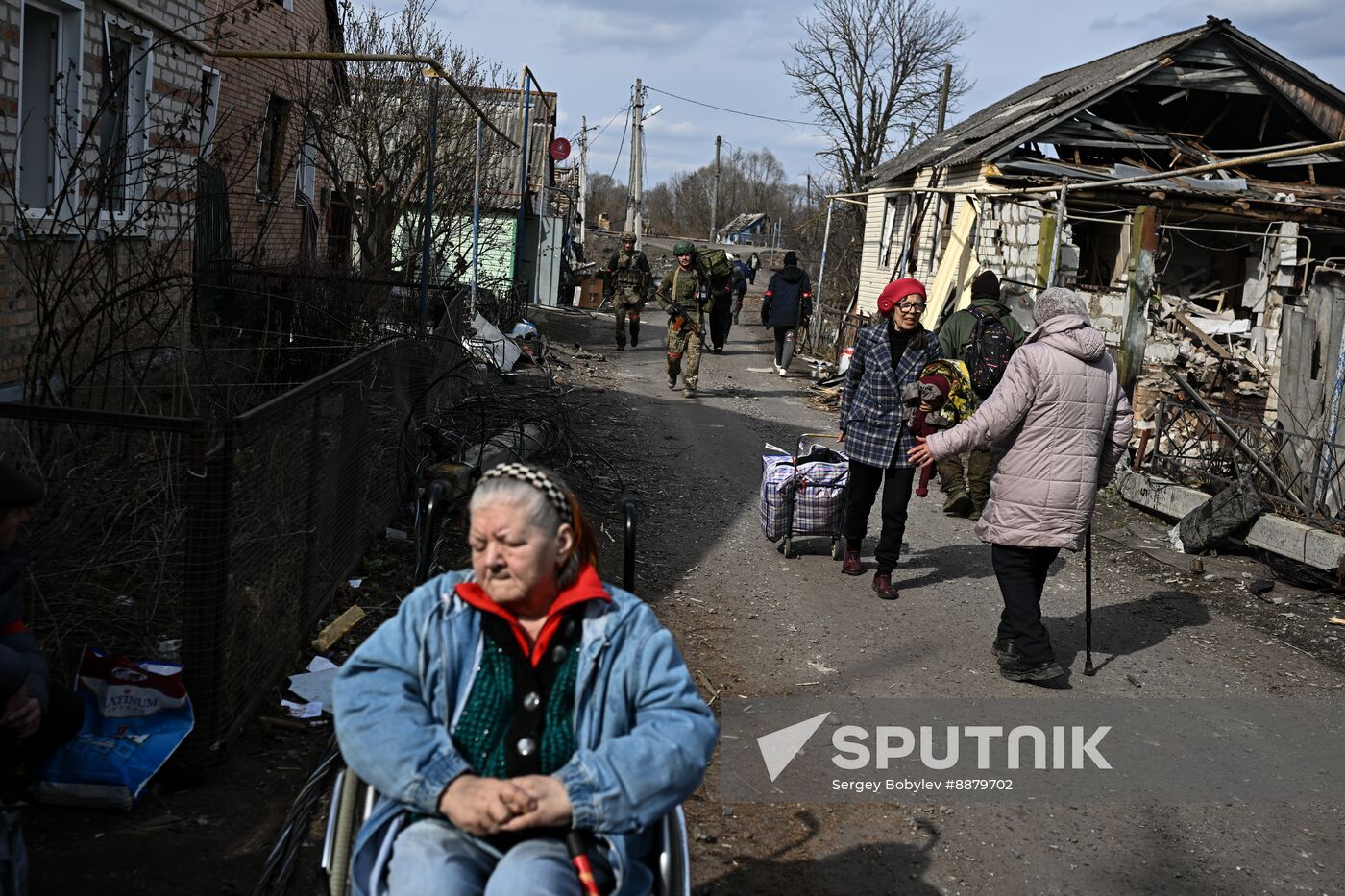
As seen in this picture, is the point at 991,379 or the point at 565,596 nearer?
the point at 565,596

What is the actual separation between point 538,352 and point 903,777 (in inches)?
546

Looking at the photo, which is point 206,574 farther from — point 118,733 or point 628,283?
point 628,283

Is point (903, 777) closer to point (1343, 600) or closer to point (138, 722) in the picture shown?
point (138, 722)

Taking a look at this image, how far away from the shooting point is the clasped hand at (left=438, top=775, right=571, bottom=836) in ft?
8.45

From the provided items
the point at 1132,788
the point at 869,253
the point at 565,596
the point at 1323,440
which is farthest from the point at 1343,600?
the point at 869,253

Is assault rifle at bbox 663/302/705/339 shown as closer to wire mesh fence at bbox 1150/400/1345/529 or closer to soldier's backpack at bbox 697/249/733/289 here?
soldier's backpack at bbox 697/249/733/289

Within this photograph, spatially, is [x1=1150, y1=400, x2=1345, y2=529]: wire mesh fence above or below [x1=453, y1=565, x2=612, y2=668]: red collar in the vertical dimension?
below

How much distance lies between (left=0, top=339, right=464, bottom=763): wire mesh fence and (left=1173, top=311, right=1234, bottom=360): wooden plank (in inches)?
499

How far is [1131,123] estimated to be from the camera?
20.9 metres

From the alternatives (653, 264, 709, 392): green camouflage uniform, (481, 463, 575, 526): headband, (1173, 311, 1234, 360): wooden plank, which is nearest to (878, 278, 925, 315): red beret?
(481, 463, 575, 526): headband

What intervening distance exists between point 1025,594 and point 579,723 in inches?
147

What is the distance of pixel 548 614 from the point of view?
9.32ft

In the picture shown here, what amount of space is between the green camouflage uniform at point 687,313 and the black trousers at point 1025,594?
9.97m

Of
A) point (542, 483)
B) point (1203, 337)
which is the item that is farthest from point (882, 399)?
point (1203, 337)
